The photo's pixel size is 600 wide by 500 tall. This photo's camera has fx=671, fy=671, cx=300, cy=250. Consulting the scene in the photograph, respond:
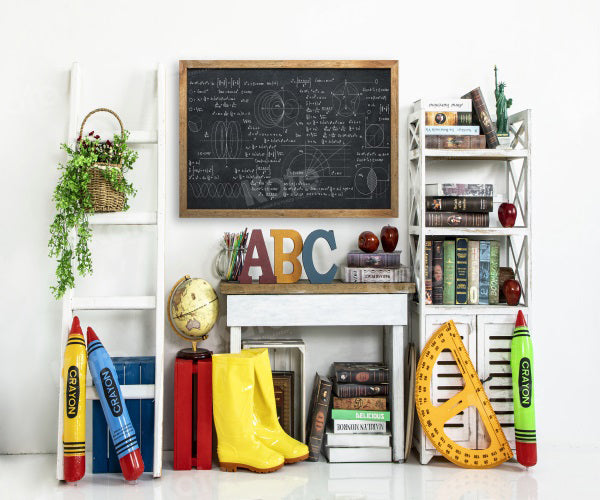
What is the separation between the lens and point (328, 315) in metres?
2.99

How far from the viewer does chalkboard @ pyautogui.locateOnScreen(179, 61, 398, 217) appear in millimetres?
3207

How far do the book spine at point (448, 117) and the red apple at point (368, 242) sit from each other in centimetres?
58

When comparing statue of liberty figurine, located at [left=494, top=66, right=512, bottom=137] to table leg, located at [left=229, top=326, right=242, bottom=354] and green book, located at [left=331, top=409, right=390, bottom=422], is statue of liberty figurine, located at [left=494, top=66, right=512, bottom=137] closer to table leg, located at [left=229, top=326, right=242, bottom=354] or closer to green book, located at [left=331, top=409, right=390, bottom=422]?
green book, located at [left=331, top=409, right=390, bottom=422]

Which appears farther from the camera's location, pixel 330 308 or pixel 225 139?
pixel 225 139

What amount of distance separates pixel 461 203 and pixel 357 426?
111 centimetres

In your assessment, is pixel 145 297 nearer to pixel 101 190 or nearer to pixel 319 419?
pixel 101 190

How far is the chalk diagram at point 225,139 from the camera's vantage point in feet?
10.5

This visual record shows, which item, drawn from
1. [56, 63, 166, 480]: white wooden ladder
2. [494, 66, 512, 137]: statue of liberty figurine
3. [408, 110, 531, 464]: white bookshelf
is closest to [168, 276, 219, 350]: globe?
[56, 63, 166, 480]: white wooden ladder

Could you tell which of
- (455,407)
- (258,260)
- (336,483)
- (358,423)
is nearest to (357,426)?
(358,423)

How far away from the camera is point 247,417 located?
112 inches

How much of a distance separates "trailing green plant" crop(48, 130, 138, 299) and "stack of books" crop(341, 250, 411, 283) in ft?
3.41

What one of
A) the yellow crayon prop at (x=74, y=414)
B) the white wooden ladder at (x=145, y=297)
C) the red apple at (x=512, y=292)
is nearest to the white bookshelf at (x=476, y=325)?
the red apple at (x=512, y=292)
